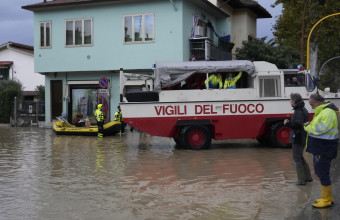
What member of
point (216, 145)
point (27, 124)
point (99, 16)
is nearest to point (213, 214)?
point (216, 145)

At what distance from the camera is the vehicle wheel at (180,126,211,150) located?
15227mm

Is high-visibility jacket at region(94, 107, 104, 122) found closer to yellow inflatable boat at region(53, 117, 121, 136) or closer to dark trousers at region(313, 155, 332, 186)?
yellow inflatable boat at region(53, 117, 121, 136)

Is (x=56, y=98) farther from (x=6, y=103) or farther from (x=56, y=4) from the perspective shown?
(x=56, y=4)

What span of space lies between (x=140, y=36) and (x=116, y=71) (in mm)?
2502

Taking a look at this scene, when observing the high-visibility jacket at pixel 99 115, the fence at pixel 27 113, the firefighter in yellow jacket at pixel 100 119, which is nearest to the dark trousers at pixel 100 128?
the firefighter in yellow jacket at pixel 100 119

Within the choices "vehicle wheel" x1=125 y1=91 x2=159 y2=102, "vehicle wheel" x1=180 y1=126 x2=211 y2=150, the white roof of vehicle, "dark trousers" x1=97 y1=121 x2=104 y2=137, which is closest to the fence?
"dark trousers" x1=97 y1=121 x2=104 y2=137

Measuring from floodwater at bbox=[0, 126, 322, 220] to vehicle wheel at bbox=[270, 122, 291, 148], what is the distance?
0.24m

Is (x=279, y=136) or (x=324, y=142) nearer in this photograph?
(x=324, y=142)

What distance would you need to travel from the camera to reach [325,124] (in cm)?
697

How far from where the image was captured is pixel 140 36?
2522 cm

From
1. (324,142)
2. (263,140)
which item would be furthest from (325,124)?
(263,140)

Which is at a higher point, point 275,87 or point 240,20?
point 240,20

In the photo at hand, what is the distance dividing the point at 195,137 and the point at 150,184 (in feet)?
20.2

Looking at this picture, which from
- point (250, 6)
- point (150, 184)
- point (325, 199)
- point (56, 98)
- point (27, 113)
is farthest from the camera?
point (250, 6)
